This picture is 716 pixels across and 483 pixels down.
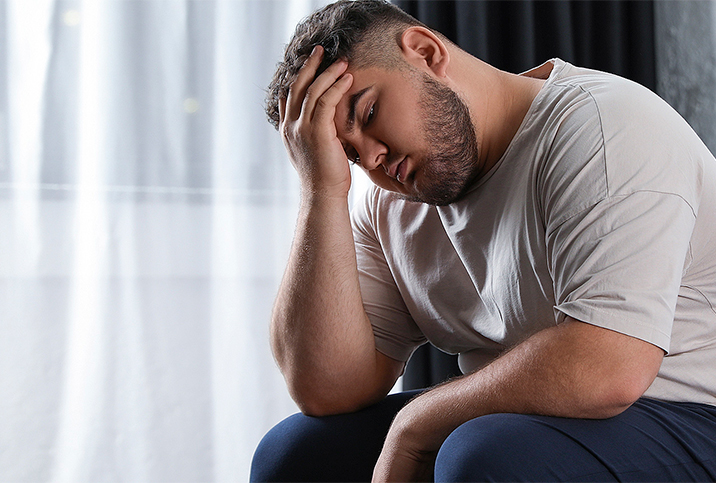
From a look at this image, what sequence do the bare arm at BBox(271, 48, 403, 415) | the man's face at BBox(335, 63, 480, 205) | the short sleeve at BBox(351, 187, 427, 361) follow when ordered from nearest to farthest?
the man's face at BBox(335, 63, 480, 205) → the bare arm at BBox(271, 48, 403, 415) → the short sleeve at BBox(351, 187, 427, 361)

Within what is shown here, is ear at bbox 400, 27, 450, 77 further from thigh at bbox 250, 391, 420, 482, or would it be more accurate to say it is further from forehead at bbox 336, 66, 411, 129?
thigh at bbox 250, 391, 420, 482

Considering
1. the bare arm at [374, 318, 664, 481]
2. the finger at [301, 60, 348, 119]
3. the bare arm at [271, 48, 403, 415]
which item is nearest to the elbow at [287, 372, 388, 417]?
the bare arm at [271, 48, 403, 415]

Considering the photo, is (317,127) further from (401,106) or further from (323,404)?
(323,404)

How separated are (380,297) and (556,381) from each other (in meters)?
0.56

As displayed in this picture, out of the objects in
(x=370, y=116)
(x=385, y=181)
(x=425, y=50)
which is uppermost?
(x=425, y=50)

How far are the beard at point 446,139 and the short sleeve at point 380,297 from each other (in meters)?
0.29

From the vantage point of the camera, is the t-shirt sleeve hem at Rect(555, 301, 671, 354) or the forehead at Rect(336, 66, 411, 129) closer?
the t-shirt sleeve hem at Rect(555, 301, 671, 354)

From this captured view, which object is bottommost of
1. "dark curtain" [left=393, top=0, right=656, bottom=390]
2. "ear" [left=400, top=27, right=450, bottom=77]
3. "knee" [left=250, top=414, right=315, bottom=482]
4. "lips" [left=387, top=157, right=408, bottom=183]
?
"knee" [left=250, top=414, right=315, bottom=482]

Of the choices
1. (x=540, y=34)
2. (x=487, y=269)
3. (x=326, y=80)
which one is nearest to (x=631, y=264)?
(x=487, y=269)

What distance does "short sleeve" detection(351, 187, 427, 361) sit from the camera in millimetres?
1260

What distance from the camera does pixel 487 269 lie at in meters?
1.06

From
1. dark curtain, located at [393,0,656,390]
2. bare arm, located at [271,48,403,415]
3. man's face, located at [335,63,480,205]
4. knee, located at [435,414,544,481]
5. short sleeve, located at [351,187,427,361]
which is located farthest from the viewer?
dark curtain, located at [393,0,656,390]

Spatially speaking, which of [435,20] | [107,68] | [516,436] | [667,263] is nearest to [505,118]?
[667,263]

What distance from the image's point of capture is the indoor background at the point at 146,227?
5.65ft
